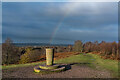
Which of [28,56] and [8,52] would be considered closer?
[8,52]

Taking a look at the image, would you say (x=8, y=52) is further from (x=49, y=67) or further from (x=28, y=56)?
(x=49, y=67)

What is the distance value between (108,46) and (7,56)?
23.3m

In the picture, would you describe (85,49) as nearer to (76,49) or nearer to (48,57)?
(76,49)

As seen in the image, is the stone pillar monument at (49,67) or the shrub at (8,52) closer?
the stone pillar monument at (49,67)

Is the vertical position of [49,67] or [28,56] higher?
[49,67]

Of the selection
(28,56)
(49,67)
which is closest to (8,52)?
(28,56)

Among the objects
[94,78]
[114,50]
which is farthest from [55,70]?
[114,50]

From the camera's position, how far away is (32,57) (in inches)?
1015

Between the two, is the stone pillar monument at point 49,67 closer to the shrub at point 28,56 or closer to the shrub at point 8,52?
the shrub at point 8,52

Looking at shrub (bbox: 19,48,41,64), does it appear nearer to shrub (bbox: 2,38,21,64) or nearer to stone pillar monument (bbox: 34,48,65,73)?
shrub (bbox: 2,38,21,64)

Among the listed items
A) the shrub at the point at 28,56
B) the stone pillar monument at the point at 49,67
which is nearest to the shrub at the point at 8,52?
the shrub at the point at 28,56

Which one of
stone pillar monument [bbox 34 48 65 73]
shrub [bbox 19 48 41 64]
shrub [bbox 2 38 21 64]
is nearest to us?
stone pillar monument [bbox 34 48 65 73]

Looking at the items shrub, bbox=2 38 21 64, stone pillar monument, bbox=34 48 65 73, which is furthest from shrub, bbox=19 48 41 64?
stone pillar monument, bbox=34 48 65 73

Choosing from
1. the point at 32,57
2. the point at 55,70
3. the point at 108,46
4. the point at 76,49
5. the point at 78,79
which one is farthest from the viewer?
the point at 76,49
